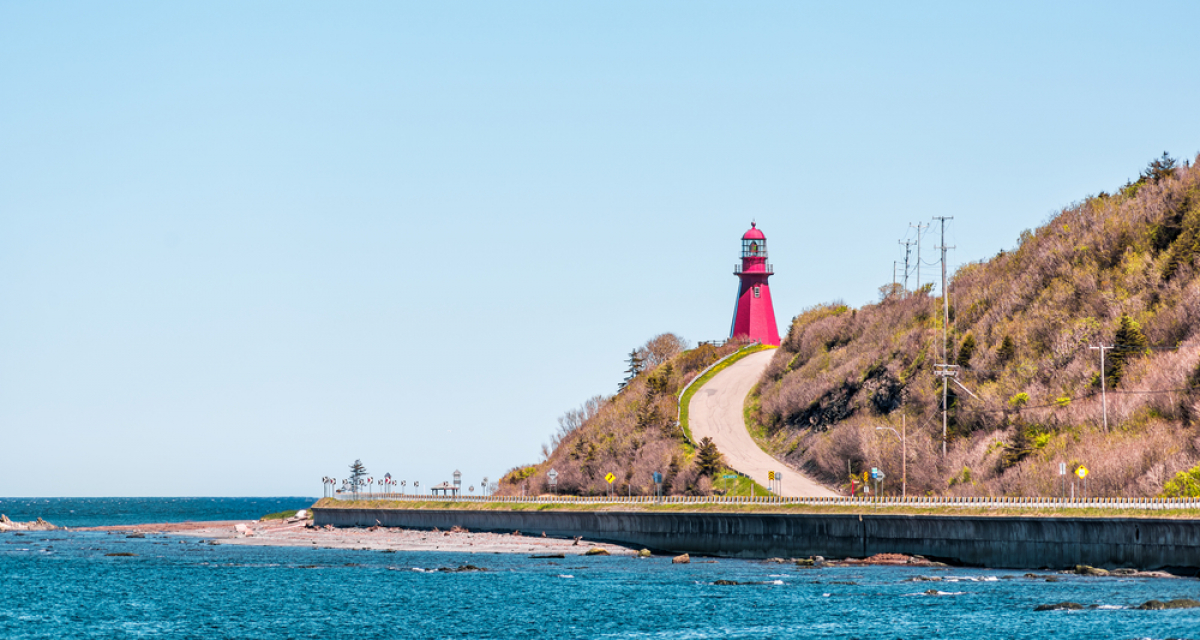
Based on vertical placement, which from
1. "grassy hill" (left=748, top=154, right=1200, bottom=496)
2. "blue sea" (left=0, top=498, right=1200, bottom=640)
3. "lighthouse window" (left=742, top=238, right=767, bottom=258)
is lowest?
"blue sea" (left=0, top=498, right=1200, bottom=640)

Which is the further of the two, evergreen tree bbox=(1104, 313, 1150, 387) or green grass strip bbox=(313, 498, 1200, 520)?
evergreen tree bbox=(1104, 313, 1150, 387)

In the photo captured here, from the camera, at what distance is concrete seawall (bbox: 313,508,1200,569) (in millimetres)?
57031

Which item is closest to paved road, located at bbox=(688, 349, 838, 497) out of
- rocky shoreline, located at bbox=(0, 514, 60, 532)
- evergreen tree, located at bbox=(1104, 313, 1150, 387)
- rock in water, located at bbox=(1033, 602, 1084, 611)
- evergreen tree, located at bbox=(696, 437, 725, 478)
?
evergreen tree, located at bbox=(696, 437, 725, 478)

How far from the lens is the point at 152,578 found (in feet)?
230

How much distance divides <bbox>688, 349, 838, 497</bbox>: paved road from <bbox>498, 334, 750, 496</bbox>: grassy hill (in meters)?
2.52

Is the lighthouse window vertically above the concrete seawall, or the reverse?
the lighthouse window

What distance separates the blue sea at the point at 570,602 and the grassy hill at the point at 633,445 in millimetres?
24825

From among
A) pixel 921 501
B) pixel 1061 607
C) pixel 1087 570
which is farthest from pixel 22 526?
pixel 1061 607

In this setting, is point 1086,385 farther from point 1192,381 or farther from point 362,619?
point 362,619

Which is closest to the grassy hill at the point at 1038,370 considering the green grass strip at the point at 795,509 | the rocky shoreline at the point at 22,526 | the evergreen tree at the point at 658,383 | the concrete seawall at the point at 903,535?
the green grass strip at the point at 795,509

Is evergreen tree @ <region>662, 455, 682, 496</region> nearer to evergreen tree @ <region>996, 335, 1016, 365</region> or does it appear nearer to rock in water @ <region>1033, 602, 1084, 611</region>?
evergreen tree @ <region>996, 335, 1016, 365</region>

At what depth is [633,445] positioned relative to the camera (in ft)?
368

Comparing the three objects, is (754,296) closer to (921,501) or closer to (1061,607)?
(921,501)

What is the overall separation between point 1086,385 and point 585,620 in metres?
47.9
